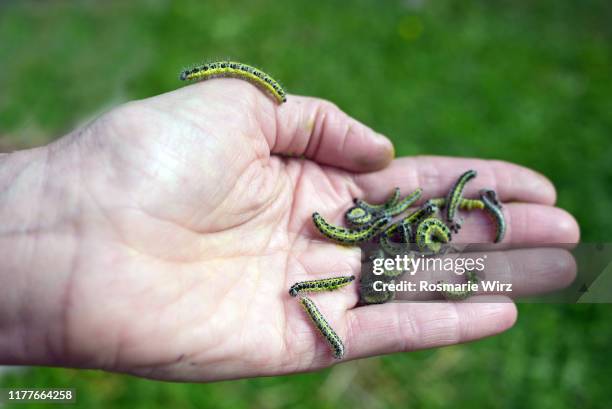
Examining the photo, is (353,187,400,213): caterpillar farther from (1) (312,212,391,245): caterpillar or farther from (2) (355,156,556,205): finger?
(1) (312,212,391,245): caterpillar

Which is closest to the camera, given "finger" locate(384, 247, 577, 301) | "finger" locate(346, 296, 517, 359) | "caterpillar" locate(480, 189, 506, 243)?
"finger" locate(346, 296, 517, 359)

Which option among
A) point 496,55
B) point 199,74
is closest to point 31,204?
point 199,74

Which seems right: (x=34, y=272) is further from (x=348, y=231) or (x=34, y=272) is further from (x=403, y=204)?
(x=403, y=204)

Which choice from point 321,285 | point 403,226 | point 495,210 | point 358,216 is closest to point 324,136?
point 358,216

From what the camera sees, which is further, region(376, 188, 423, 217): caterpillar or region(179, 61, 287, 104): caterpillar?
region(376, 188, 423, 217): caterpillar

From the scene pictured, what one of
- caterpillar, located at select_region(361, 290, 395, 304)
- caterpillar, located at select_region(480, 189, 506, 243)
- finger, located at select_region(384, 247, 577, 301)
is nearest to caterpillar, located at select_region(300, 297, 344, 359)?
caterpillar, located at select_region(361, 290, 395, 304)
